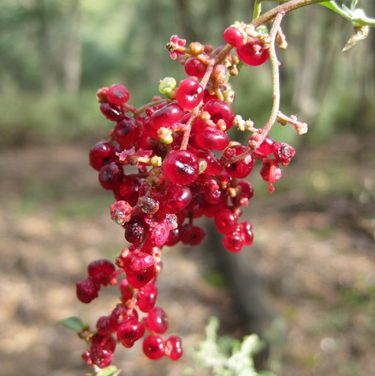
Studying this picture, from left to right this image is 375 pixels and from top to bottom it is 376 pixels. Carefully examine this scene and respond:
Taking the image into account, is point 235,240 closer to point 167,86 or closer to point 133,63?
point 167,86

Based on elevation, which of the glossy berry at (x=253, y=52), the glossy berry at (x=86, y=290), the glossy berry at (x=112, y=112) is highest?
the glossy berry at (x=112, y=112)

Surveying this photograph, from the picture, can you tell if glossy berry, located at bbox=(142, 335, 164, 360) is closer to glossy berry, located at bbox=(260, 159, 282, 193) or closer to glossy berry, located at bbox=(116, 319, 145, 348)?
glossy berry, located at bbox=(116, 319, 145, 348)

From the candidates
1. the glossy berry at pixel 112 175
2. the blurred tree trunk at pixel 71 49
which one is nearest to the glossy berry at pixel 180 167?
the glossy berry at pixel 112 175

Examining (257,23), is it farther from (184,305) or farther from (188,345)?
(184,305)

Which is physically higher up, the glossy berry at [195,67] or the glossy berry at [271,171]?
the glossy berry at [195,67]

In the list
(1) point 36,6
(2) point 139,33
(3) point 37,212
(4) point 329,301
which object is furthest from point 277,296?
(2) point 139,33

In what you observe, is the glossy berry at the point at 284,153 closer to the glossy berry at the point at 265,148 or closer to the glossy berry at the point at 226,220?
the glossy berry at the point at 265,148

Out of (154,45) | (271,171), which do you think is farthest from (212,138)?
(154,45)
